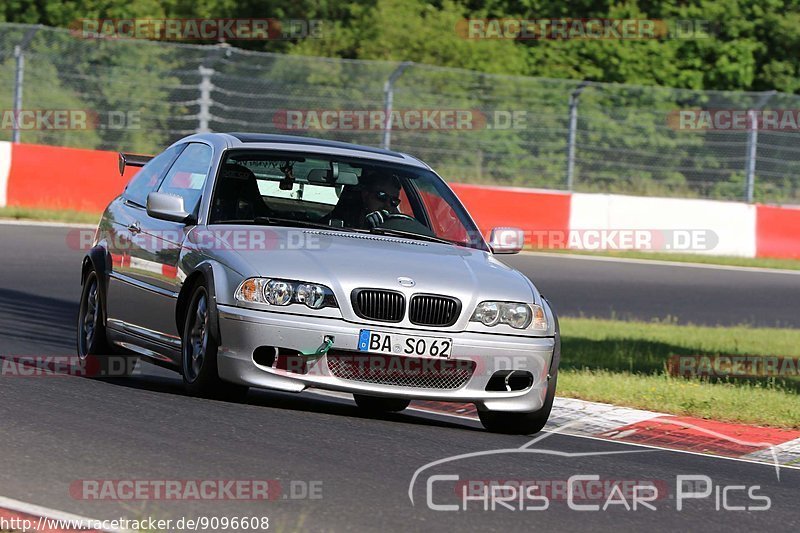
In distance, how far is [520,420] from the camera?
8.79 m

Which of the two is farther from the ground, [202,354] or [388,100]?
[388,100]

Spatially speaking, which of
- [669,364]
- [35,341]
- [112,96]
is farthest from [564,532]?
[112,96]

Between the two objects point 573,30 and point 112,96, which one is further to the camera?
point 573,30

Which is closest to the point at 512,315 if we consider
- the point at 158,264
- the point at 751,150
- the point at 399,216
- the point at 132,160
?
the point at 399,216

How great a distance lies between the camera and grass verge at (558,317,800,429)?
1036cm

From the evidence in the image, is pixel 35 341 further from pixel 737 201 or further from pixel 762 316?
pixel 737 201

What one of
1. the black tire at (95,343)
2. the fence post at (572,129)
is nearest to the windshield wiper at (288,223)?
the black tire at (95,343)

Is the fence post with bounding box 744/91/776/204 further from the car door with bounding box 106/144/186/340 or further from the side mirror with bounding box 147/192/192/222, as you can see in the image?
the side mirror with bounding box 147/192/192/222

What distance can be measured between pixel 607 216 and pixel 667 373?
13.5 m

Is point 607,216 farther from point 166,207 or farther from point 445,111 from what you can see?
point 166,207

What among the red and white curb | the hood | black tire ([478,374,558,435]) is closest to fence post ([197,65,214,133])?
the red and white curb

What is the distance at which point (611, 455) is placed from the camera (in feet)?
27.4

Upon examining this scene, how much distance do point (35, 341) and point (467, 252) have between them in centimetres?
412

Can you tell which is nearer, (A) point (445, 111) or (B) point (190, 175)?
(B) point (190, 175)
